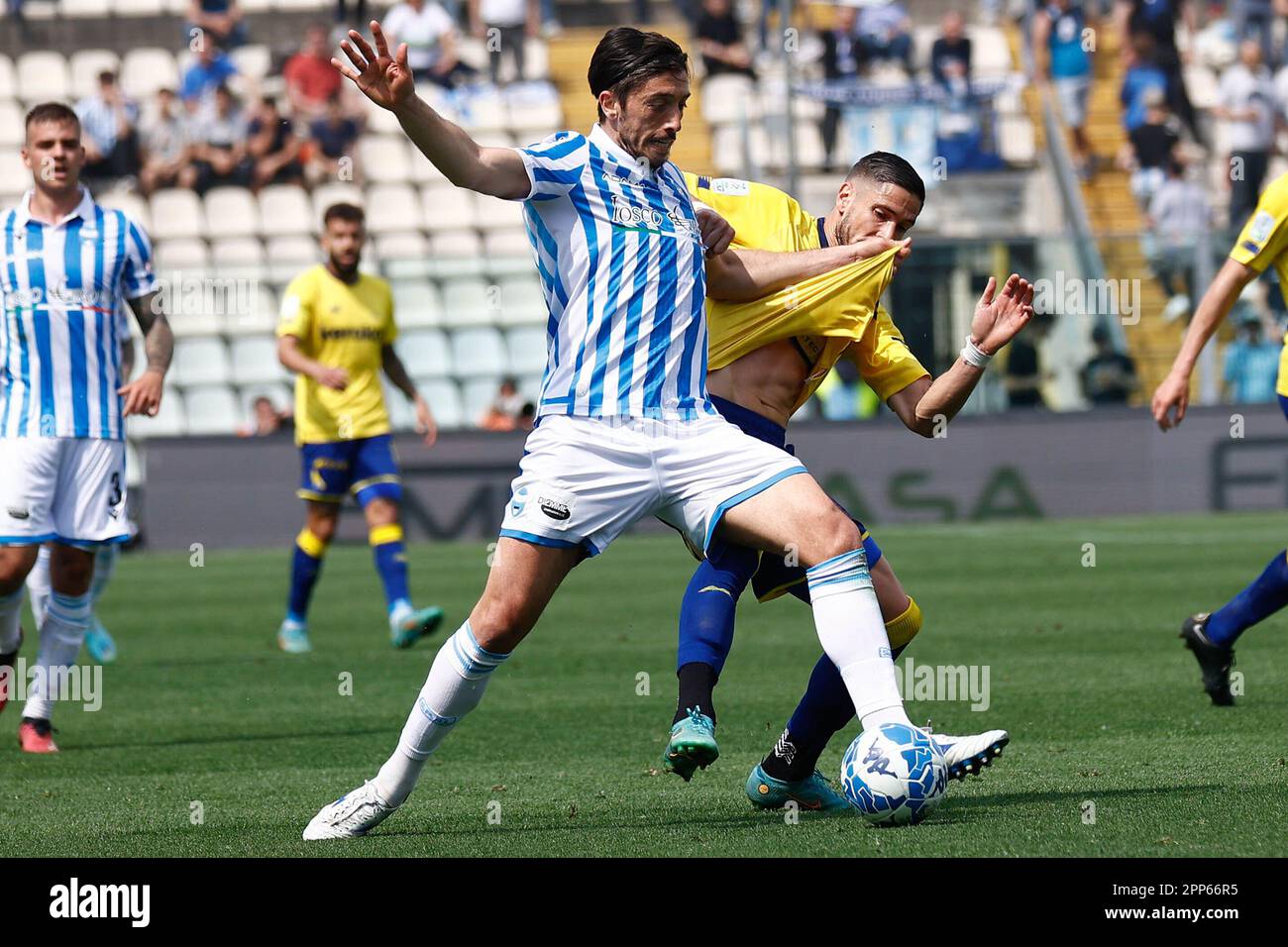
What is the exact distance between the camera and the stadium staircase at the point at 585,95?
24.9 metres

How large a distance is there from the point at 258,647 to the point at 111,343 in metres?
4.00

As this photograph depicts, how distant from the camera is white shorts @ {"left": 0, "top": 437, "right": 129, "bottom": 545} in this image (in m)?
7.30

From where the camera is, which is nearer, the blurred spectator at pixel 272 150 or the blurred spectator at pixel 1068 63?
the blurred spectator at pixel 1068 63

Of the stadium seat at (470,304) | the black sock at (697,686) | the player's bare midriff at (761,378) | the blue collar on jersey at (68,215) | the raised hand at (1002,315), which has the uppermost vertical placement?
the stadium seat at (470,304)

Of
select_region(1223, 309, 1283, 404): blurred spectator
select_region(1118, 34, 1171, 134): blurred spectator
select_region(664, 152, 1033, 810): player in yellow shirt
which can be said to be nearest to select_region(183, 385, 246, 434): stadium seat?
select_region(1223, 309, 1283, 404): blurred spectator

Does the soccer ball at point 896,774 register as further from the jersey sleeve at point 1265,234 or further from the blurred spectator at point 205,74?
the blurred spectator at point 205,74

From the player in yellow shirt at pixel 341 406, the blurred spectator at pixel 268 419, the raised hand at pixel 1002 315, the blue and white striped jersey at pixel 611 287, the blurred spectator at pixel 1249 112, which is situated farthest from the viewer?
the blurred spectator at pixel 1249 112

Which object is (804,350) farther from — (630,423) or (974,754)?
(974,754)

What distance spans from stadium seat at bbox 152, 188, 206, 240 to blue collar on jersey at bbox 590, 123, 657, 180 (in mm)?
19909

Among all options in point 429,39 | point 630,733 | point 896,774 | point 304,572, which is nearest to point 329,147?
point 429,39

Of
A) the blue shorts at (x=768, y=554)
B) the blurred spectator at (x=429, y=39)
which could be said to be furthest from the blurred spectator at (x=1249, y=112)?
the blue shorts at (x=768, y=554)

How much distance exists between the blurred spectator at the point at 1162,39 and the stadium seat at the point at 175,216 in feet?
38.4

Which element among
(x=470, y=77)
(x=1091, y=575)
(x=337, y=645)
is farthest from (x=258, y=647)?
(x=470, y=77)

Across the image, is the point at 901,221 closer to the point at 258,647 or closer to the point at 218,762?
the point at 218,762
